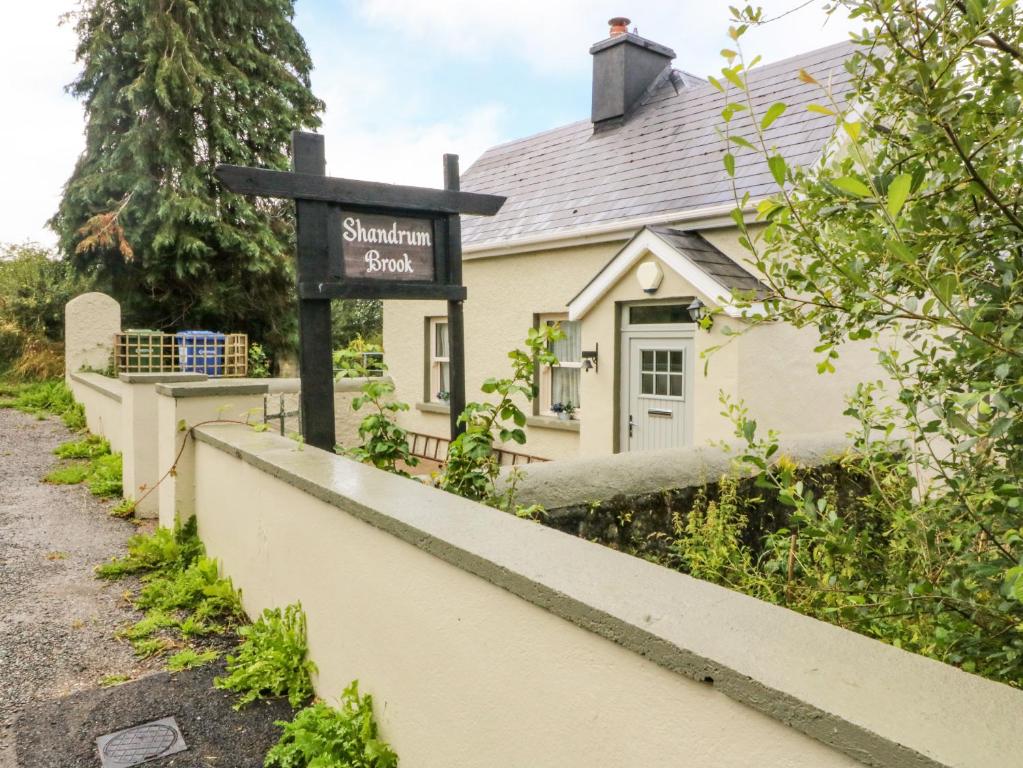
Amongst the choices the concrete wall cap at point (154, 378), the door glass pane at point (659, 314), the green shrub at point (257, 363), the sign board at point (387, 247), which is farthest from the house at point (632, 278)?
the green shrub at point (257, 363)

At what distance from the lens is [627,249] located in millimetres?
8000

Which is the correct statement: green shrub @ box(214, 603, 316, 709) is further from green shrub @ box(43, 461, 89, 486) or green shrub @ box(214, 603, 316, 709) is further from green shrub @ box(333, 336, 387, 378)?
green shrub @ box(43, 461, 89, 486)

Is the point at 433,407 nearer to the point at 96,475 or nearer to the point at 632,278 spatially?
the point at 632,278

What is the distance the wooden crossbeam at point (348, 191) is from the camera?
4.12 m

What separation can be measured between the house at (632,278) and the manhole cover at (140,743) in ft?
15.1

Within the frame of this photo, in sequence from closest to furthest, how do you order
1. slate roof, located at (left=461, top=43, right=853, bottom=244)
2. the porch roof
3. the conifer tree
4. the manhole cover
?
the manhole cover, the porch roof, slate roof, located at (left=461, top=43, right=853, bottom=244), the conifer tree

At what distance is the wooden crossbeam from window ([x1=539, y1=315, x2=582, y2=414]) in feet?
16.5

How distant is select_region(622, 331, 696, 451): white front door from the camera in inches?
315

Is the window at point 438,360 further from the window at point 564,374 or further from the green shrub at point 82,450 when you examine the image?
the green shrub at point 82,450

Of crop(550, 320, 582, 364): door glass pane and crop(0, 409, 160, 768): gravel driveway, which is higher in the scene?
crop(550, 320, 582, 364): door glass pane

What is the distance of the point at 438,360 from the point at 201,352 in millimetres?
8589

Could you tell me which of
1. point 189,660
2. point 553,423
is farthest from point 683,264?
point 189,660

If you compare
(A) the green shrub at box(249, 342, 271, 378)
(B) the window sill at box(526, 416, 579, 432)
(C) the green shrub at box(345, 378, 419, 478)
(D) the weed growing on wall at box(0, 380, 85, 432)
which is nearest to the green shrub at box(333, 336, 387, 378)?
(C) the green shrub at box(345, 378, 419, 478)

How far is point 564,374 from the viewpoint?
10289mm
